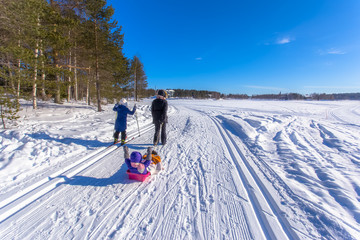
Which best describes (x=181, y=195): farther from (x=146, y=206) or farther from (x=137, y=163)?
(x=137, y=163)

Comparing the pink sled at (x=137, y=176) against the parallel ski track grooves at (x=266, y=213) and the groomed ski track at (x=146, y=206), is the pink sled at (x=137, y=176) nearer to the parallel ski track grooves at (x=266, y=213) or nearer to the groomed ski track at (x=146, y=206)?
the groomed ski track at (x=146, y=206)

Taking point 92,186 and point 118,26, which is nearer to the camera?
point 92,186

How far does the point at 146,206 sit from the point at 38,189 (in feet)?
6.64

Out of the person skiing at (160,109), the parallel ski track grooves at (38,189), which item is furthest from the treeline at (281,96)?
the parallel ski track grooves at (38,189)

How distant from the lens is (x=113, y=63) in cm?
1294

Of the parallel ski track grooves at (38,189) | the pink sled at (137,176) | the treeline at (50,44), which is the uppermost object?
the treeline at (50,44)

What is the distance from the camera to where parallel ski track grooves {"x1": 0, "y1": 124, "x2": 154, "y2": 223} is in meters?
2.11

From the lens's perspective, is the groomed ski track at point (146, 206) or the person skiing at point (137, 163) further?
the person skiing at point (137, 163)

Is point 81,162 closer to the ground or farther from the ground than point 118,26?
closer to the ground

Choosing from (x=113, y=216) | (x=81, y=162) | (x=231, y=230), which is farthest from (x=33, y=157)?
(x=231, y=230)

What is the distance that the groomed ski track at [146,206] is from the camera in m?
1.79

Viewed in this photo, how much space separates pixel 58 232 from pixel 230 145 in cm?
476

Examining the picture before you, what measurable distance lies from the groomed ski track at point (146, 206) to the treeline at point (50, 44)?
4.94 metres

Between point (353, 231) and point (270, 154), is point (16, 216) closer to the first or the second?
point (353, 231)
